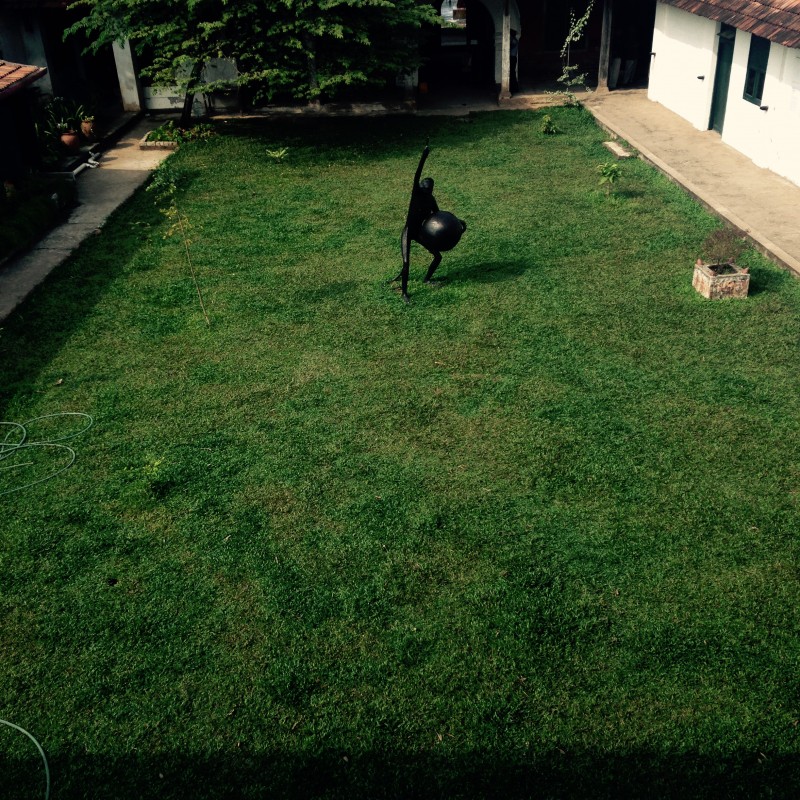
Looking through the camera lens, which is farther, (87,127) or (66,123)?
(87,127)

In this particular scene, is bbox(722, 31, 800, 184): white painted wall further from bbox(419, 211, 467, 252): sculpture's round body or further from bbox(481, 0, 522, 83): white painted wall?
bbox(419, 211, 467, 252): sculpture's round body

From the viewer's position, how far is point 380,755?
5066 millimetres

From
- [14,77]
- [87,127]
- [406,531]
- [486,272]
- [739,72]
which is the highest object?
[14,77]

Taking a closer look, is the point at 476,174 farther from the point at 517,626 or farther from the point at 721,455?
the point at 517,626

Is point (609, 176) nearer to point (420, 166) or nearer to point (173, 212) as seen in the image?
point (420, 166)

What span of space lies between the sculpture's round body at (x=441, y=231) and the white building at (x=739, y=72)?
6.84 meters

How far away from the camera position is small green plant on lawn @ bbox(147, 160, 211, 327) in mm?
11559

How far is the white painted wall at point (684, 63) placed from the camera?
17672 mm

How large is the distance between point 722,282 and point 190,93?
40.6 ft

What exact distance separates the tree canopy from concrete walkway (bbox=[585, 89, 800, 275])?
16.6 feet

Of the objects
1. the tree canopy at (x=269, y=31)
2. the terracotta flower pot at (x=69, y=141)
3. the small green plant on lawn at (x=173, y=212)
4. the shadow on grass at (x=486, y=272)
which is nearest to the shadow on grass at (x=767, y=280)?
the shadow on grass at (x=486, y=272)

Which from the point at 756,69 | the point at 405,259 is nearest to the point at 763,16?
the point at 756,69

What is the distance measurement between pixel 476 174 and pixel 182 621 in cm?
1188

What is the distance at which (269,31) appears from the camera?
659 inches
